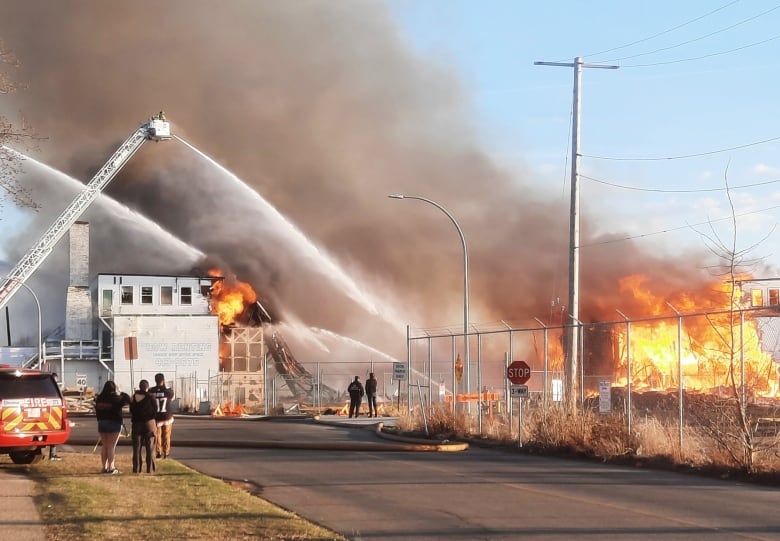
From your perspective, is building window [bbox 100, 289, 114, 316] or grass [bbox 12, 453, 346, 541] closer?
grass [bbox 12, 453, 346, 541]

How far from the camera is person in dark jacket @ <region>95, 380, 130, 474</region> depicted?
1672 cm

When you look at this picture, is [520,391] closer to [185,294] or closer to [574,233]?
[574,233]

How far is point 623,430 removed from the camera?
66.2 feet

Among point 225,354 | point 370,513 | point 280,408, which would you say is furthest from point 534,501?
point 225,354

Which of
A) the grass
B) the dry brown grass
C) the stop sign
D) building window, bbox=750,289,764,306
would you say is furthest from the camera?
building window, bbox=750,289,764,306

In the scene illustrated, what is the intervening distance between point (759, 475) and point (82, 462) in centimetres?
1220

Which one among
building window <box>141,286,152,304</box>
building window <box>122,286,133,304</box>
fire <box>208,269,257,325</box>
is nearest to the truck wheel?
building window <box>122,286,133,304</box>

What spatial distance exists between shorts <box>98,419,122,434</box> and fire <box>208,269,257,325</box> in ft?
153

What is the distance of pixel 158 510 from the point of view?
A: 12078mm

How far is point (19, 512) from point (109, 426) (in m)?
4.59

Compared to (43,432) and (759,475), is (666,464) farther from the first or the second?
(43,432)

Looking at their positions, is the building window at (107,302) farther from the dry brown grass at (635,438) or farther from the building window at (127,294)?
the dry brown grass at (635,438)

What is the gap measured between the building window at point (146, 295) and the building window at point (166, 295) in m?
0.73

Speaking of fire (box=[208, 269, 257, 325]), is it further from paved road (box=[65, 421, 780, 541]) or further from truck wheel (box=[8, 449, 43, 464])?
truck wheel (box=[8, 449, 43, 464])
